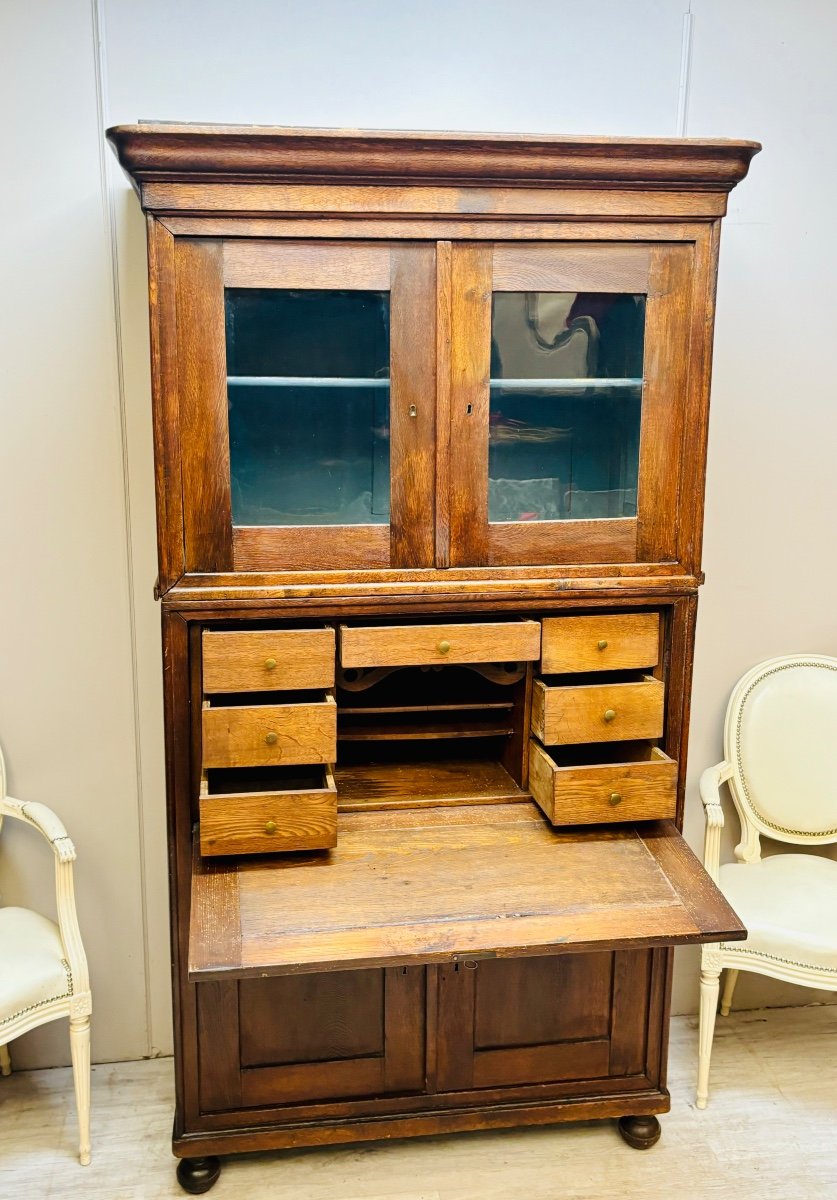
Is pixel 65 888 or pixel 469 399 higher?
pixel 469 399

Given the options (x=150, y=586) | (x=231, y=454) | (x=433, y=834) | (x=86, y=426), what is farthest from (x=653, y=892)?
(x=86, y=426)

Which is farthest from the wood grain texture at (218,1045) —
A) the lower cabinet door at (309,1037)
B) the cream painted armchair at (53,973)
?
the cream painted armchair at (53,973)

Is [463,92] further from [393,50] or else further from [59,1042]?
[59,1042]

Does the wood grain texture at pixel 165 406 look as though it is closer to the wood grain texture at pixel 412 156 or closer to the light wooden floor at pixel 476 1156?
the wood grain texture at pixel 412 156

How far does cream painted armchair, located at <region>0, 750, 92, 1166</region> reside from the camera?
6.95 ft

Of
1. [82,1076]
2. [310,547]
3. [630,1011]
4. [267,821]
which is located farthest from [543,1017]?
[310,547]

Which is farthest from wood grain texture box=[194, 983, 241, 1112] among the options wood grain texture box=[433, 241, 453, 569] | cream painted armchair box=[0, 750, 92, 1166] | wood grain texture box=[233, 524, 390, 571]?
wood grain texture box=[433, 241, 453, 569]

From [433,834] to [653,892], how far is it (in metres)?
0.44

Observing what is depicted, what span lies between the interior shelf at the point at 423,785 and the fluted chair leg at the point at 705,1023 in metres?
0.69

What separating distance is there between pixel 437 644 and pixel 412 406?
1.50ft

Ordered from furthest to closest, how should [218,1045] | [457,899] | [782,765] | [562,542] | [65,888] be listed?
1. [782,765]
2. [65,888]
3. [218,1045]
4. [562,542]
5. [457,899]

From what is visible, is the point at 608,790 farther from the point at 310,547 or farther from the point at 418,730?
the point at 310,547

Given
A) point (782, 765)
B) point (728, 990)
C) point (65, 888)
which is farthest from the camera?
point (728, 990)

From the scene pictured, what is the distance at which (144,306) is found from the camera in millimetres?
2279
